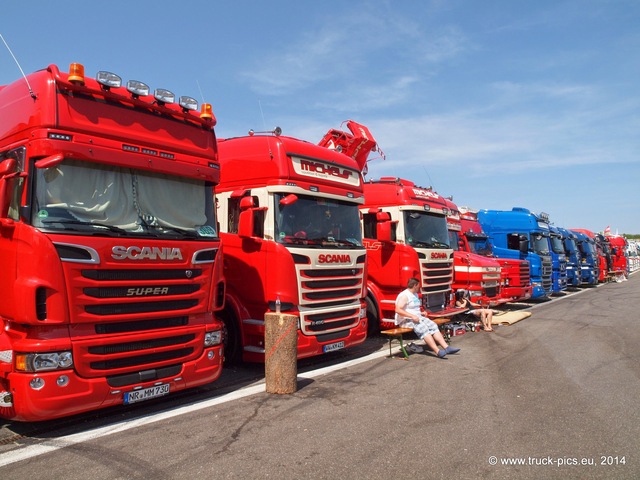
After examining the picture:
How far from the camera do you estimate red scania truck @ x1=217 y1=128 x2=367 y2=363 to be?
748cm

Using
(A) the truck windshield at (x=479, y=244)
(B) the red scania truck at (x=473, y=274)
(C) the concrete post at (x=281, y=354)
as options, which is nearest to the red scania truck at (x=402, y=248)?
(B) the red scania truck at (x=473, y=274)

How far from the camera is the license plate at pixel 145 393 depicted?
526 centimetres

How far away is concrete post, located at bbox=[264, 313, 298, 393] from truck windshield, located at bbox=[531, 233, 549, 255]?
14531mm

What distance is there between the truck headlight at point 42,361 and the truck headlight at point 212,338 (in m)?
1.61

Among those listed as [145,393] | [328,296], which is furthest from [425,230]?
[145,393]

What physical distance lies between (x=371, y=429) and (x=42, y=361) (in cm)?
318

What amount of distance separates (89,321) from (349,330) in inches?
174

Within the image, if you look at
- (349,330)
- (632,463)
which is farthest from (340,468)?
(349,330)

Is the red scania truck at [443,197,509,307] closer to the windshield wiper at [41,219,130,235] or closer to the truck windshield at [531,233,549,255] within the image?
the truck windshield at [531,233,549,255]

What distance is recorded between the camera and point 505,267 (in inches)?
632

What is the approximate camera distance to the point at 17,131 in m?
5.27

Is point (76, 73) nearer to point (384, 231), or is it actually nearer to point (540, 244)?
point (384, 231)

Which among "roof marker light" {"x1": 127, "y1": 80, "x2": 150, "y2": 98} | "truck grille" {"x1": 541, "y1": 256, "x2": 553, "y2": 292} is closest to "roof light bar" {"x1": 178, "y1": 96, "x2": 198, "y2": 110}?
"roof marker light" {"x1": 127, "y1": 80, "x2": 150, "y2": 98}

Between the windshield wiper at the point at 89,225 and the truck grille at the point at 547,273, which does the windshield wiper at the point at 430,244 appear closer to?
the windshield wiper at the point at 89,225
